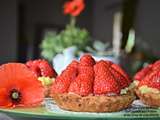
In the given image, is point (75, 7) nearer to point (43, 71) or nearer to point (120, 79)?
point (43, 71)

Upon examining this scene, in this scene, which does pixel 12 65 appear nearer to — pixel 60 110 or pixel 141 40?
pixel 60 110

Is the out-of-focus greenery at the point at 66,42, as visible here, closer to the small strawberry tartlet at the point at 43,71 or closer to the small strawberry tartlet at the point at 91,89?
the small strawberry tartlet at the point at 43,71

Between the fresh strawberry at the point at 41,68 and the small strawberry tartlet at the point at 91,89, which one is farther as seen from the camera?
the fresh strawberry at the point at 41,68

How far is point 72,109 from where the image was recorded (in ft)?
2.33

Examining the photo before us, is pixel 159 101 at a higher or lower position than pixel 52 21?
lower

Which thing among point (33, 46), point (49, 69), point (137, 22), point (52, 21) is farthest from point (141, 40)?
point (49, 69)

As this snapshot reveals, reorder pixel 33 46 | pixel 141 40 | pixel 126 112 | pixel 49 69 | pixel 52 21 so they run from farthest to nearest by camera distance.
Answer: pixel 52 21 < pixel 33 46 < pixel 141 40 < pixel 49 69 < pixel 126 112

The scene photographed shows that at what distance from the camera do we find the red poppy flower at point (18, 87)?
2.40 ft

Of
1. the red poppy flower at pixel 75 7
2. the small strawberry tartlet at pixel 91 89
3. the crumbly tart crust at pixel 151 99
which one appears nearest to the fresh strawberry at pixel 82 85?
the small strawberry tartlet at pixel 91 89

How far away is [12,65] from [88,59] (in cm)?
13

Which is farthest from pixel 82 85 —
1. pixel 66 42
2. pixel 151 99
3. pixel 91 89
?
pixel 66 42

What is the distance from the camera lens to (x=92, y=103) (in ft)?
2.34

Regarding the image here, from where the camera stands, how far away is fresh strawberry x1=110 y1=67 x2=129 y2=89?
765mm

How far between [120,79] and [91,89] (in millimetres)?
59
